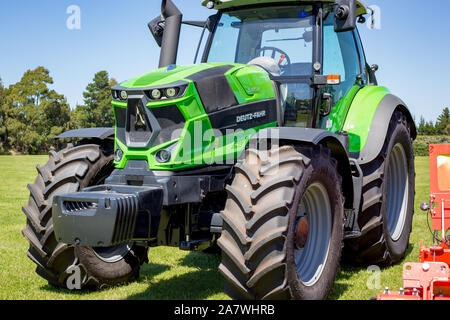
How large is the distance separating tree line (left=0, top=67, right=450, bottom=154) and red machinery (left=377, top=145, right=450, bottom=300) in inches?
2062

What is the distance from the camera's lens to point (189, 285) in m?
5.50

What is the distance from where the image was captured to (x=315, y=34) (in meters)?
5.58

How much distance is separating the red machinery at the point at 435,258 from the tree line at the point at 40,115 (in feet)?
172

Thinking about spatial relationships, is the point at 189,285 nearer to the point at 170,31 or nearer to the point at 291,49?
the point at 170,31

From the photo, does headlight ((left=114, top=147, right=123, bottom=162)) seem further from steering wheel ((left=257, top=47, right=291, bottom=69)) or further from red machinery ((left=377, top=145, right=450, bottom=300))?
red machinery ((left=377, top=145, right=450, bottom=300))

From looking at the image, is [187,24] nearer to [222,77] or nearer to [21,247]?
[222,77]

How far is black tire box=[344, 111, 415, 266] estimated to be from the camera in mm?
5879

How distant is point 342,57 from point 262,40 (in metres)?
1.02

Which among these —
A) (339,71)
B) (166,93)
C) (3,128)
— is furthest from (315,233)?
(3,128)

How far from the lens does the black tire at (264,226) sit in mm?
3916

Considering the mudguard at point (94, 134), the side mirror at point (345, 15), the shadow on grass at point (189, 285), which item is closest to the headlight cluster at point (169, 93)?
the mudguard at point (94, 134)

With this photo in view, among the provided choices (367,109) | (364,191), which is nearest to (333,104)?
(367,109)

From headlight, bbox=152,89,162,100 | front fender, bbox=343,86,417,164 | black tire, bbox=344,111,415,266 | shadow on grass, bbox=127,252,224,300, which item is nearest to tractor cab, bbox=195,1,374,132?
front fender, bbox=343,86,417,164

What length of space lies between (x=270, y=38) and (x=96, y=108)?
6575 cm
